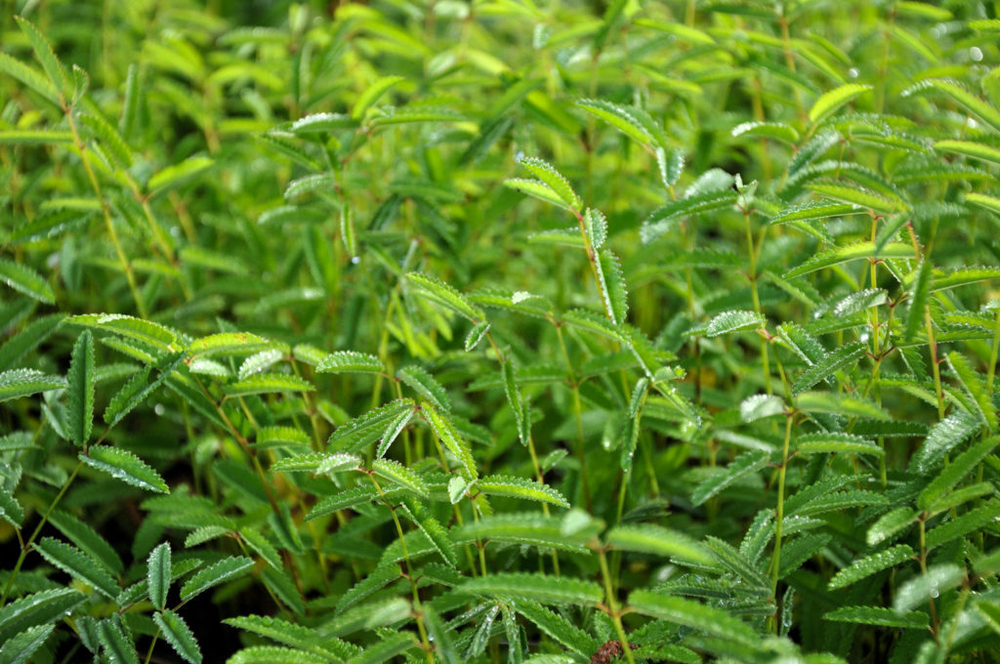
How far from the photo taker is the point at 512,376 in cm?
82

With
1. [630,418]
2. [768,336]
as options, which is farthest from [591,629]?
[768,336]

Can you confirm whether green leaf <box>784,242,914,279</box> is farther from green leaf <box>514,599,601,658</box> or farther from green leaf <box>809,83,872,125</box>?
green leaf <box>514,599,601,658</box>

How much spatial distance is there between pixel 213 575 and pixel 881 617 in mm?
→ 616

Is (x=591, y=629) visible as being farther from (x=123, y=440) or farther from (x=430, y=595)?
(x=123, y=440)

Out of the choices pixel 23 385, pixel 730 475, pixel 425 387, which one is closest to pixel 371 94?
pixel 425 387

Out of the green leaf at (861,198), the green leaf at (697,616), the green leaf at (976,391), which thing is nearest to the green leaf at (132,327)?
the green leaf at (697,616)

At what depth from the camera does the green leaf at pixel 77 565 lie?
31.0 inches

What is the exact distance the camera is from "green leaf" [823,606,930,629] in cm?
66

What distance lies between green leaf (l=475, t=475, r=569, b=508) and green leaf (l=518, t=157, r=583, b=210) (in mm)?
287

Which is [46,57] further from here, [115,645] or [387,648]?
[387,648]

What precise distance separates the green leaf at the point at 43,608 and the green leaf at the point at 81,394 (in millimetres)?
144

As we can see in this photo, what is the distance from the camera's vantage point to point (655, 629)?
0.73 metres

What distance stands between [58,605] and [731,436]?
761 mm

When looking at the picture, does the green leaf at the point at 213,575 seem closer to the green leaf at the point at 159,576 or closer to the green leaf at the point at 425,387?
the green leaf at the point at 159,576
